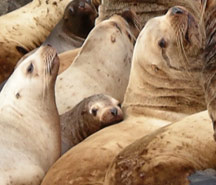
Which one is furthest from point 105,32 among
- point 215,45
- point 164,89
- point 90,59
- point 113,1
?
point 215,45

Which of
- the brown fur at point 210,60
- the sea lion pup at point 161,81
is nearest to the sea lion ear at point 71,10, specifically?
the sea lion pup at point 161,81

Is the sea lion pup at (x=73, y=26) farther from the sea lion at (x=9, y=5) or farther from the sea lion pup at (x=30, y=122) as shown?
the sea lion pup at (x=30, y=122)

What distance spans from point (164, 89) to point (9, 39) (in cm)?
399

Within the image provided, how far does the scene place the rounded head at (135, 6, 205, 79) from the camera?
6.18 meters

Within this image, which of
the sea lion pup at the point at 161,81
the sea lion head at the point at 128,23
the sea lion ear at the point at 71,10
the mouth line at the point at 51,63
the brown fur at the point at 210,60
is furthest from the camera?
the sea lion ear at the point at 71,10

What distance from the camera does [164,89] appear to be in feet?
20.6

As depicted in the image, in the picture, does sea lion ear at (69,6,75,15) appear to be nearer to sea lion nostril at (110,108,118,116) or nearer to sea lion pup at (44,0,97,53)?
sea lion pup at (44,0,97,53)

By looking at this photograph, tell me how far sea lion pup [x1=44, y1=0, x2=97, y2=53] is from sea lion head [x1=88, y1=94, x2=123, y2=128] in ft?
9.55

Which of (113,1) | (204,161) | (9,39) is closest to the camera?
(204,161)

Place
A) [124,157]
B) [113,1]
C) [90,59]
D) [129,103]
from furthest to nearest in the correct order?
1. [113,1]
2. [90,59]
3. [129,103]
4. [124,157]

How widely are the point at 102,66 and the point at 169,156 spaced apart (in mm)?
3436

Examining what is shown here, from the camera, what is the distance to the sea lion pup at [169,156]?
4352mm

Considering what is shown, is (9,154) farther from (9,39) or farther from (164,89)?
(9,39)

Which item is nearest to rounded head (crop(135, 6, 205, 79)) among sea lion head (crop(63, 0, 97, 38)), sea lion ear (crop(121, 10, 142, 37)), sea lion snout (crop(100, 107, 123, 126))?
sea lion snout (crop(100, 107, 123, 126))
